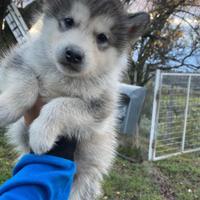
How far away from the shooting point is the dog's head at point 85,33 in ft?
8.63

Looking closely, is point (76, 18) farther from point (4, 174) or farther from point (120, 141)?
point (120, 141)

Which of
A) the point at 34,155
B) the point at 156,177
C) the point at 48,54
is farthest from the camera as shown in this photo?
the point at 156,177

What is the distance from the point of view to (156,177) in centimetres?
698

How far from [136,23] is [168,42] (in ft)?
27.7

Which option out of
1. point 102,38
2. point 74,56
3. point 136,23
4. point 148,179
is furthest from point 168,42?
point 74,56

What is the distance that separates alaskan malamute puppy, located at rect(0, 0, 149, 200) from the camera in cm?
261

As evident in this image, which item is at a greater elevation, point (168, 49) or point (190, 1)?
point (190, 1)

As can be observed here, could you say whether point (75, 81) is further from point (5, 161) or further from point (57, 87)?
point (5, 161)

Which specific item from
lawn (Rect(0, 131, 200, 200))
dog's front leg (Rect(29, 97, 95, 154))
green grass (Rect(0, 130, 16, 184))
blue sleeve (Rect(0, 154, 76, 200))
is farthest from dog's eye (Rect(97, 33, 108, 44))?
lawn (Rect(0, 131, 200, 200))

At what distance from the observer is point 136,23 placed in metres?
3.03

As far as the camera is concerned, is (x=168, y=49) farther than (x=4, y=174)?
Yes

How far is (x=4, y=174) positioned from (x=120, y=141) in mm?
2896

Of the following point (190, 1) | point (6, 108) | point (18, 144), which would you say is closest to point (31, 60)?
point (6, 108)

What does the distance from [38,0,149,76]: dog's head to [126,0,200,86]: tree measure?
7.43m
